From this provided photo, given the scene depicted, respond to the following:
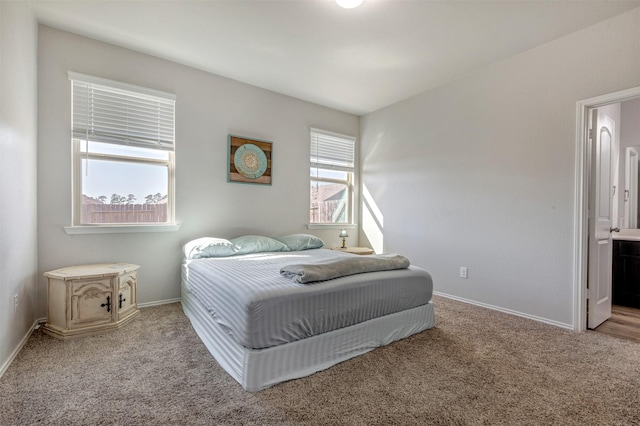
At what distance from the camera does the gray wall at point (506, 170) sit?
8.64ft

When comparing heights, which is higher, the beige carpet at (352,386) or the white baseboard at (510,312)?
the beige carpet at (352,386)

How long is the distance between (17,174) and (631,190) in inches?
260

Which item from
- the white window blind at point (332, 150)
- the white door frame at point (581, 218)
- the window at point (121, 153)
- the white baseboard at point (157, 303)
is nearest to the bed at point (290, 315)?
the white baseboard at point (157, 303)

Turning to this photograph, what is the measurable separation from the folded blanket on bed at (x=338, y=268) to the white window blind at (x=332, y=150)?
237 cm

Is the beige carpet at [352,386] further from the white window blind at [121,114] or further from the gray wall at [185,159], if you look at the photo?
the white window blind at [121,114]

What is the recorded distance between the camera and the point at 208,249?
3.00m

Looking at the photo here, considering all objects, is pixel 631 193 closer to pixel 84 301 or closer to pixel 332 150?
pixel 332 150

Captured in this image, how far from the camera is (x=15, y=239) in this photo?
80.7 inches

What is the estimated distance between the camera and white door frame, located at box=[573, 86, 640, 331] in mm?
2598

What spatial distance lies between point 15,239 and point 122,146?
1.32 metres

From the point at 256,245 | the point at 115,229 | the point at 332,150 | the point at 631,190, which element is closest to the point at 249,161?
the point at 256,245

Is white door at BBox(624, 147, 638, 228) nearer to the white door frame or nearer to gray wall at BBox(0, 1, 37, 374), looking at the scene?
the white door frame

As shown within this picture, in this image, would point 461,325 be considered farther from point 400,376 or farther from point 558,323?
point 400,376

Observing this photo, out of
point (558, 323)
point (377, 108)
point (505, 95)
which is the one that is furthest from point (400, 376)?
point (377, 108)
